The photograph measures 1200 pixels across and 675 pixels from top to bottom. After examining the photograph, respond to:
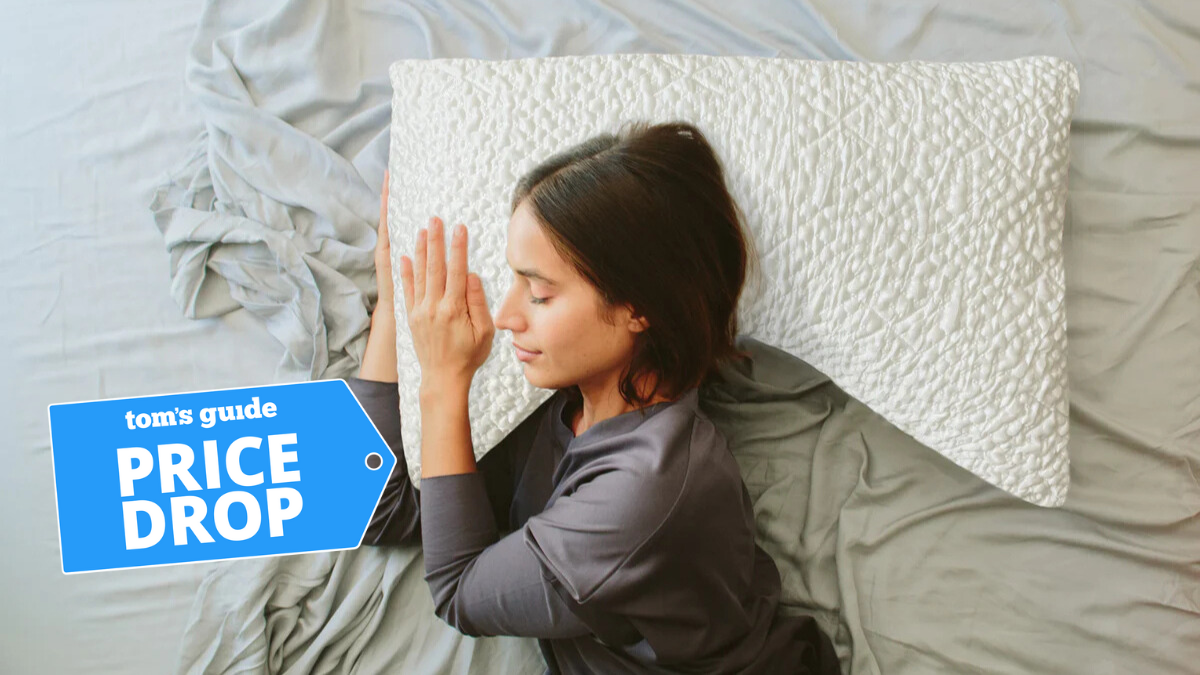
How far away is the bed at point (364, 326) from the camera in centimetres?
88

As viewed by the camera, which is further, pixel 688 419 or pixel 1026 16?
pixel 1026 16

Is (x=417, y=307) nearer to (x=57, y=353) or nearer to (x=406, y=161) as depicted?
(x=406, y=161)

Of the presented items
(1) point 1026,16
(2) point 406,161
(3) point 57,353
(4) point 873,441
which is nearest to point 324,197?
(2) point 406,161

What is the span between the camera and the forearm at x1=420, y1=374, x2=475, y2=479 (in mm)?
763

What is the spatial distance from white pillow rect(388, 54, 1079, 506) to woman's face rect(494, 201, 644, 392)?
0.03m

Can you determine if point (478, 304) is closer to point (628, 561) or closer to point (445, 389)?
point (445, 389)

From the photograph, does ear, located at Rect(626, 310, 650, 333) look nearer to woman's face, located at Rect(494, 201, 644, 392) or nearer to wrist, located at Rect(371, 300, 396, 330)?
woman's face, located at Rect(494, 201, 644, 392)

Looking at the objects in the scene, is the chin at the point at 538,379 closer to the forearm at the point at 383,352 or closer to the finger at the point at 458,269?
the finger at the point at 458,269

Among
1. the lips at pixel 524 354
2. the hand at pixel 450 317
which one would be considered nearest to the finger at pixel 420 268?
the hand at pixel 450 317

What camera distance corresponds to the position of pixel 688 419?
726mm

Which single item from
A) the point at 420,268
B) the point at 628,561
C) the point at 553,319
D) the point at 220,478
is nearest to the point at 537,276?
the point at 553,319

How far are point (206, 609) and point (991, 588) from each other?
2.75 feet

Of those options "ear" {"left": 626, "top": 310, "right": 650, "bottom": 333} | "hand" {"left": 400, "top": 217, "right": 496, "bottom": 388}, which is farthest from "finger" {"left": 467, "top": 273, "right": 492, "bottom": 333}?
"ear" {"left": 626, "top": 310, "right": 650, "bottom": 333}

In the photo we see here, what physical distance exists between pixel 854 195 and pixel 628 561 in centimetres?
39
